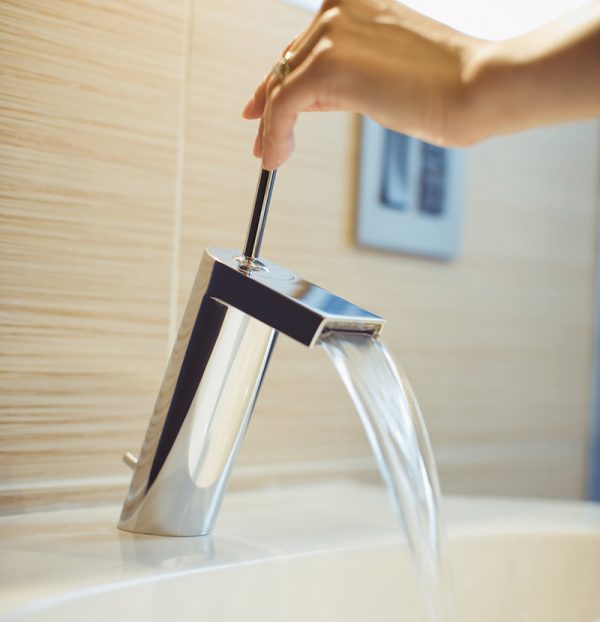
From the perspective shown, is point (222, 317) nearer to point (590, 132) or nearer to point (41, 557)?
point (41, 557)

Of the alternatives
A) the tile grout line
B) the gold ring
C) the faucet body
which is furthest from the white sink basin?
the gold ring

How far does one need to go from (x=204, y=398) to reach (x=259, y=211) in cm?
11

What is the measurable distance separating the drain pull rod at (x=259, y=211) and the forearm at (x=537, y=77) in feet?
0.38

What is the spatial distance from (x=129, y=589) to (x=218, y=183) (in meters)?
0.33

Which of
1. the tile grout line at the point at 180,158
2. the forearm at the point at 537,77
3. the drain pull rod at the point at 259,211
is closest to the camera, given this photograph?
the forearm at the point at 537,77

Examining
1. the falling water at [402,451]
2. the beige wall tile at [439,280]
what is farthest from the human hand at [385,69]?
the beige wall tile at [439,280]

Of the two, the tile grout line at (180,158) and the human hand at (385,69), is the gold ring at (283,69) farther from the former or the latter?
the tile grout line at (180,158)

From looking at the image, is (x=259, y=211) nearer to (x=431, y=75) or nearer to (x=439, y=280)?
(x=431, y=75)

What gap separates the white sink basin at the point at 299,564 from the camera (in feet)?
1.33

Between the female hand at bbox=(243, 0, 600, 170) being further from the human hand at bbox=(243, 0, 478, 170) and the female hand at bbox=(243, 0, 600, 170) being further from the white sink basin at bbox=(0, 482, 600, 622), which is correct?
the white sink basin at bbox=(0, 482, 600, 622)

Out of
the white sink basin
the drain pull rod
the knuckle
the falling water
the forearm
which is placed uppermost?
the knuckle

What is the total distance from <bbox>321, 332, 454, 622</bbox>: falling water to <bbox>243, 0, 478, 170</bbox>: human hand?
11 cm

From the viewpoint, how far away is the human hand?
1.26ft

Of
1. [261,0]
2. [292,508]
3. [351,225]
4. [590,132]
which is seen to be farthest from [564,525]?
[590,132]
